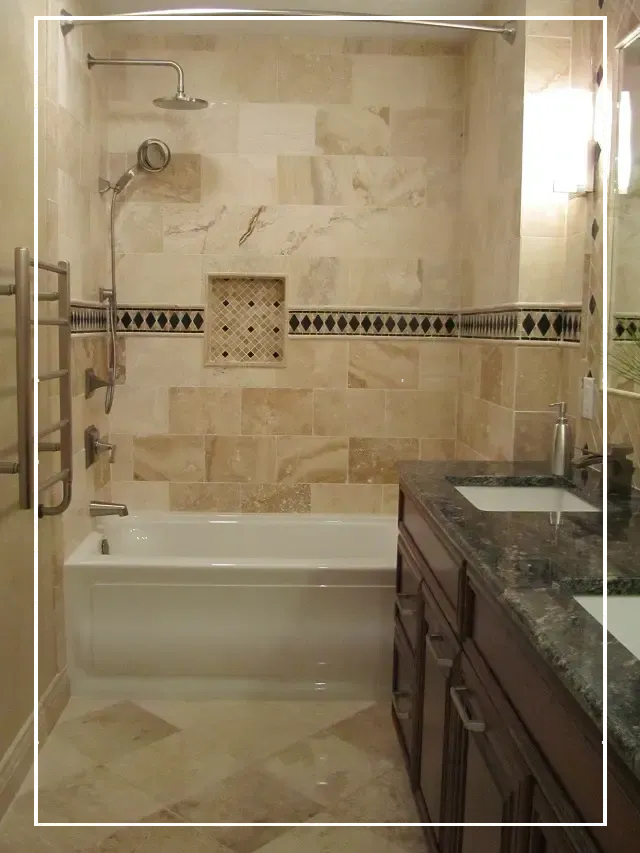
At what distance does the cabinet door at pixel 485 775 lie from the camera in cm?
125

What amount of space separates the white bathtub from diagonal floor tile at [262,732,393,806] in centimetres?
33

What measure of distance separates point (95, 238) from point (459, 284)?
5.01 feet

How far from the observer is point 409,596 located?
7.66 feet

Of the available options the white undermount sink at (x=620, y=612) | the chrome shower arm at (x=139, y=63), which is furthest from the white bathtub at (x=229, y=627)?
the chrome shower arm at (x=139, y=63)

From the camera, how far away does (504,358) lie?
2887 millimetres

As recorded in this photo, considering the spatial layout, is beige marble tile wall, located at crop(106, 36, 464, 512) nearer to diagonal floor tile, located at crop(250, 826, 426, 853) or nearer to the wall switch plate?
the wall switch plate

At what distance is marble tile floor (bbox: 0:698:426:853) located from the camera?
82.4 inches

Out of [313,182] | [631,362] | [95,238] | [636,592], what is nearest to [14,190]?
[95,238]

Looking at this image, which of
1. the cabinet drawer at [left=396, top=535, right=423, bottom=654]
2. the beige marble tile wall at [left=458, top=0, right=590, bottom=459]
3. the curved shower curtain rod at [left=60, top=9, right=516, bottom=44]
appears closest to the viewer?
the cabinet drawer at [left=396, top=535, right=423, bottom=654]

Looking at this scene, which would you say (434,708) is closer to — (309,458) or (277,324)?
(309,458)

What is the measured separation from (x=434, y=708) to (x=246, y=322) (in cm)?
206

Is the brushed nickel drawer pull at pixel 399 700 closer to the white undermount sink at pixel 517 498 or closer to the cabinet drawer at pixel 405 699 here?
the cabinet drawer at pixel 405 699

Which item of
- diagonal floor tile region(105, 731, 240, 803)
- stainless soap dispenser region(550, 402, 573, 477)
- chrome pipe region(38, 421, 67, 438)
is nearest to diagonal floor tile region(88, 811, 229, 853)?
diagonal floor tile region(105, 731, 240, 803)

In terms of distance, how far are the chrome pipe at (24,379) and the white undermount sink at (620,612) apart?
139 cm
